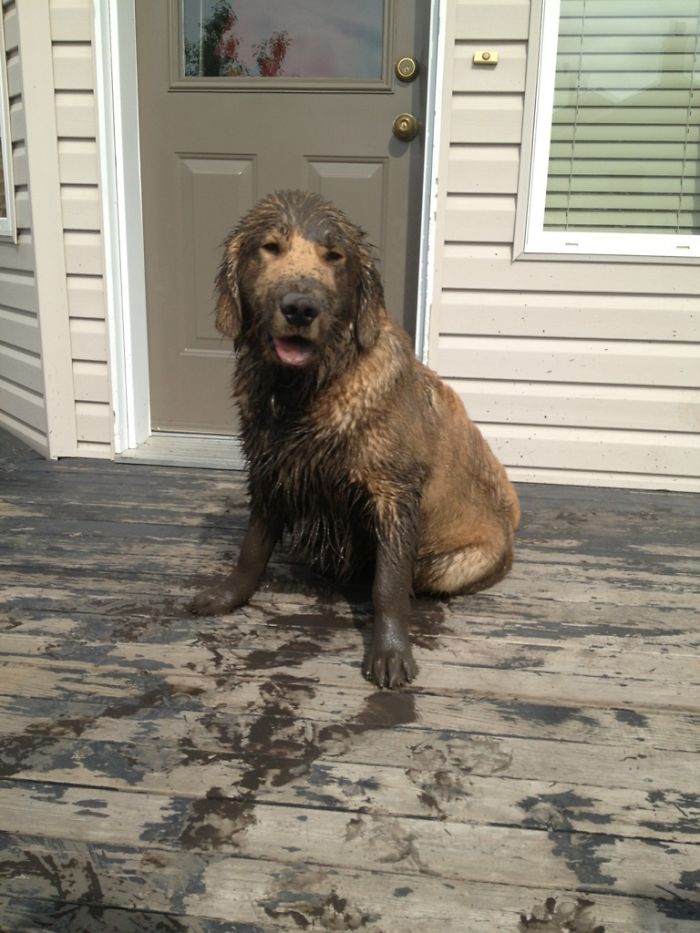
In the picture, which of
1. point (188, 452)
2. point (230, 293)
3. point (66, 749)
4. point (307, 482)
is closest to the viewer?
point (66, 749)

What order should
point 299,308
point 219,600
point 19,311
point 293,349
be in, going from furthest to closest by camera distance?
point 19,311 < point 219,600 < point 293,349 < point 299,308

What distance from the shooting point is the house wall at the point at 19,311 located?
4.29m

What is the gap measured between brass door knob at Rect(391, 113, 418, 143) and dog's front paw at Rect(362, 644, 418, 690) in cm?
301

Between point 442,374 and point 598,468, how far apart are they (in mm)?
1070

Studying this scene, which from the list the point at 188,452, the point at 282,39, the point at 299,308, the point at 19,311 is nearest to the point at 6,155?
the point at 19,311

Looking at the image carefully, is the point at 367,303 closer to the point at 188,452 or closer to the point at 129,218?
the point at 188,452

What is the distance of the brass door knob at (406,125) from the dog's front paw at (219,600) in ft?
9.09

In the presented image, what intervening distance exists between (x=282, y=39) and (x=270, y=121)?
0.46 m

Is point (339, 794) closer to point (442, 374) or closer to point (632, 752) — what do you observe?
point (632, 752)

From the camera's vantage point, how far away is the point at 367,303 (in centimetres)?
238

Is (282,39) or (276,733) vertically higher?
(282,39)

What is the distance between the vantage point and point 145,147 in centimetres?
441

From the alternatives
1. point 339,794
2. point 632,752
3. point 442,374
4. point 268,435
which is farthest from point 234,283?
point 442,374

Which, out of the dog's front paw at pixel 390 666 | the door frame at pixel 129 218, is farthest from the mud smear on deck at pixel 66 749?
the door frame at pixel 129 218
